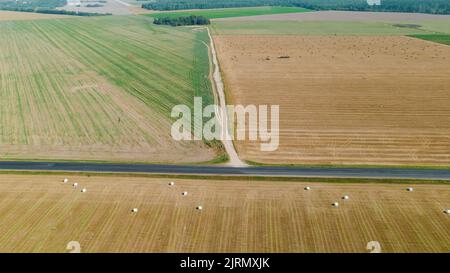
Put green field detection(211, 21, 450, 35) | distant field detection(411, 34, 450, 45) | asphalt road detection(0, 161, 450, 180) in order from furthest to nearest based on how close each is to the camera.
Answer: green field detection(211, 21, 450, 35)
distant field detection(411, 34, 450, 45)
asphalt road detection(0, 161, 450, 180)

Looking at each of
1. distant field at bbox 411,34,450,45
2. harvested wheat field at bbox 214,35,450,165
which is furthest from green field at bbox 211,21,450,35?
harvested wheat field at bbox 214,35,450,165

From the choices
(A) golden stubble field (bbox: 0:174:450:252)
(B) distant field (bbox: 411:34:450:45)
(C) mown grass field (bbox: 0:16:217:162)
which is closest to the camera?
(A) golden stubble field (bbox: 0:174:450:252)

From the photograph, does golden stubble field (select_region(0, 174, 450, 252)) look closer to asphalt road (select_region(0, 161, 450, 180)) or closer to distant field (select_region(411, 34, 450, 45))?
asphalt road (select_region(0, 161, 450, 180))

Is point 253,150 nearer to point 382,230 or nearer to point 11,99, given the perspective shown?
point 382,230

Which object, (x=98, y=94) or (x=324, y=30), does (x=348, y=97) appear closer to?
(x=98, y=94)

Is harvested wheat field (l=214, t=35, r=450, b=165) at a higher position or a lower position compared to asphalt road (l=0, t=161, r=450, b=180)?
higher

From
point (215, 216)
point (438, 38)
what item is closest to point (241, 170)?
point (215, 216)
